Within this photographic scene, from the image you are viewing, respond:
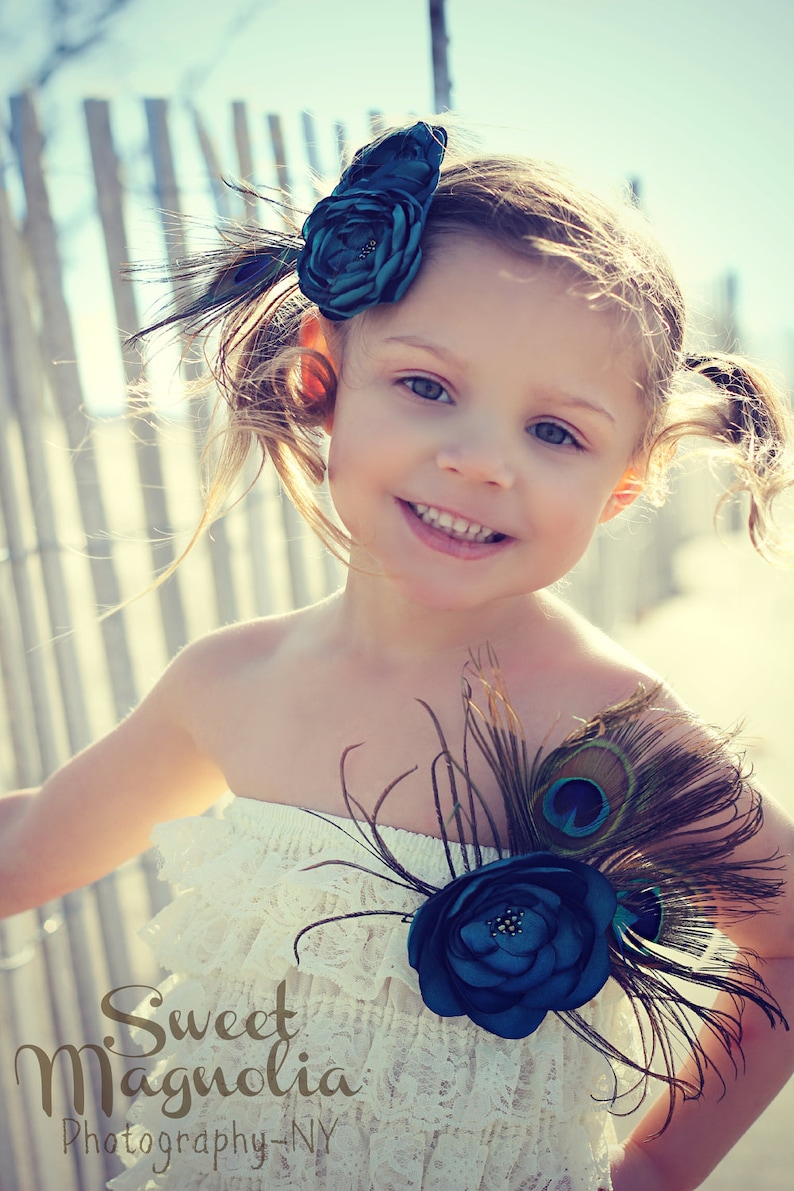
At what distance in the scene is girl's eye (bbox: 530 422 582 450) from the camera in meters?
1.11

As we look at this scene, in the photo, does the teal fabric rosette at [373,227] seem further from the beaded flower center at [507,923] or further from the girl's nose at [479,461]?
the beaded flower center at [507,923]

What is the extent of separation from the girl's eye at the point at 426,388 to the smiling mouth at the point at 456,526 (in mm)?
142

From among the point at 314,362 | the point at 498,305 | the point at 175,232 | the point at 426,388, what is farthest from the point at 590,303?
the point at 175,232

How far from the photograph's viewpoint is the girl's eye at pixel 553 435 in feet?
3.65

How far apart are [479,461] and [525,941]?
54cm

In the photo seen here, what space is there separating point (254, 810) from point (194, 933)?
19 cm

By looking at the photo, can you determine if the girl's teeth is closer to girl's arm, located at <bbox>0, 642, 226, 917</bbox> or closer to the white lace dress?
the white lace dress

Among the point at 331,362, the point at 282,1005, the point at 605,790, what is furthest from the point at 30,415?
the point at 605,790

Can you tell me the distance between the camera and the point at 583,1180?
111 centimetres

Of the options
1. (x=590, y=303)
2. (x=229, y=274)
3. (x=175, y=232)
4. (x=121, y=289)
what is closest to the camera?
(x=590, y=303)

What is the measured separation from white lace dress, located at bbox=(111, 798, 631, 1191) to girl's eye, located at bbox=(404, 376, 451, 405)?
1.83 ft

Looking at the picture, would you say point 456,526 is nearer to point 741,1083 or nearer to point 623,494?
point 623,494

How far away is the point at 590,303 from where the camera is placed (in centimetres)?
108

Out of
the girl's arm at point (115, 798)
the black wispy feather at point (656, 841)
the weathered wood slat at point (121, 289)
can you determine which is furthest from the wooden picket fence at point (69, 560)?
the black wispy feather at point (656, 841)
